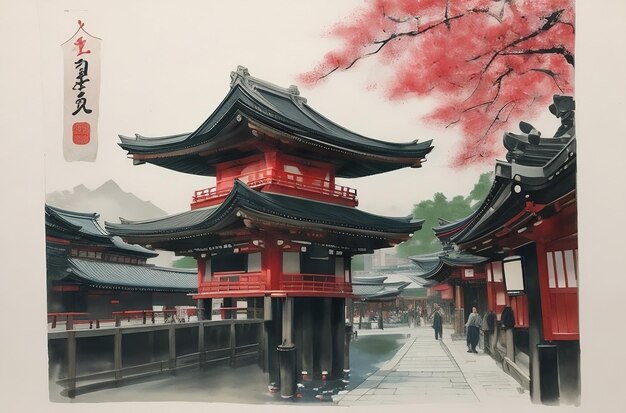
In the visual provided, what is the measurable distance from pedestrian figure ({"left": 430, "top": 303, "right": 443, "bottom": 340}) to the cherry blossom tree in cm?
178

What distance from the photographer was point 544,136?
5871 mm

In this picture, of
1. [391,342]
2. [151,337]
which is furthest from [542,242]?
[151,337]

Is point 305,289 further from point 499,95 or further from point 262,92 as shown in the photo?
point 499,95

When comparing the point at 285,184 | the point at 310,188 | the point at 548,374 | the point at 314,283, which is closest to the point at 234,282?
the point at 314,283

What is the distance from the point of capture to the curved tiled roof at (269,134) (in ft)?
20.6

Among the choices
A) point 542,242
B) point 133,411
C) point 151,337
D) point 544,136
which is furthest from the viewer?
point 151,337

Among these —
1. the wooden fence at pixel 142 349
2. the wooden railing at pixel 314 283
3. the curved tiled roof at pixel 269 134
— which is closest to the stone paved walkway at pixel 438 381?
the wooden railing at pixel 314 283

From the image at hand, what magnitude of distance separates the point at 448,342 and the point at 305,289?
5.82ft

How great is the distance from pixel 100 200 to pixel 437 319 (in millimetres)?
4289

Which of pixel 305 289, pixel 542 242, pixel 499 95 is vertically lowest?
pixel 305 289

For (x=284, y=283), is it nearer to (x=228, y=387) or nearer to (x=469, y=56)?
(x=228, y=387)

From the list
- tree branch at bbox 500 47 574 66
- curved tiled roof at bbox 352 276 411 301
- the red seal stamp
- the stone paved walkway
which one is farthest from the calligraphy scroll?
tree branch at bbox 500 47 574 66

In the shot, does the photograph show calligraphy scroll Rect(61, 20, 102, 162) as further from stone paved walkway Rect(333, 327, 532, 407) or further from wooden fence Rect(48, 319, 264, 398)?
stone paved walkway Rect(333, 327, 532, 407)

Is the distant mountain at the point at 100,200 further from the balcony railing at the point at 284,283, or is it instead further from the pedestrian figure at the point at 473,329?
the pedestrian figure at the point at 473,329
